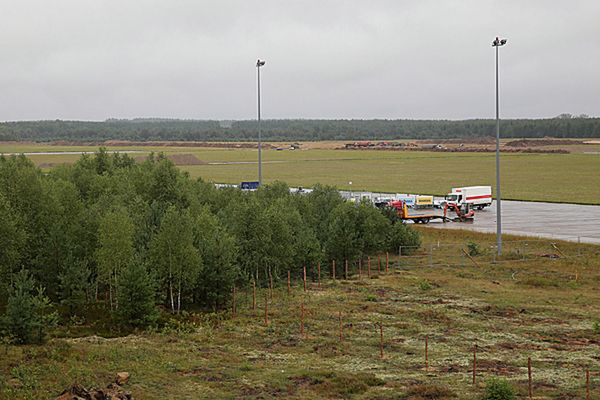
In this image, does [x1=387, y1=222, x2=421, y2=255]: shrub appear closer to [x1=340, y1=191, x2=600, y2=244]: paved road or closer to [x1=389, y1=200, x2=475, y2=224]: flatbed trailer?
[x1=340, y1=191, x2=600, y2=244]: paved road

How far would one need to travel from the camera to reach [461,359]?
31.4 m

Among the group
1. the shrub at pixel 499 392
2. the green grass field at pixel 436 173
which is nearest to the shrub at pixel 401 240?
the shrub at pixel 499 392

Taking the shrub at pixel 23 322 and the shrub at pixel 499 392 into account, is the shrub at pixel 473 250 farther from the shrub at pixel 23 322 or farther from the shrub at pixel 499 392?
the shrub at pixel 23 322

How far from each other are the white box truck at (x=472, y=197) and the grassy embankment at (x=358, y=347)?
3856 centimetres

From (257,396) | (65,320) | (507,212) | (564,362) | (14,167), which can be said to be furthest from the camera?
(507,212)

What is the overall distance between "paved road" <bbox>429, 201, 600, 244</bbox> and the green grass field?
807 cm

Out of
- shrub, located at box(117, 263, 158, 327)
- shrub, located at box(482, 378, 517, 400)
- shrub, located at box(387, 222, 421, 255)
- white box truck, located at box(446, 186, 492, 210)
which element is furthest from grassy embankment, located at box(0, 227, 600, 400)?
white box truck, located at box(446, 186, 492, 210)

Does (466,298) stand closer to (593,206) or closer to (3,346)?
(3,346)

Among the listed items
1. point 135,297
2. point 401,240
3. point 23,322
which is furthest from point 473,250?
point 23,322

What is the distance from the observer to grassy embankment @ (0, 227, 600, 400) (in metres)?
27.3

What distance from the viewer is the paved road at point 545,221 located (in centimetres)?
6900

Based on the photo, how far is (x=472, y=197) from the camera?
9319 cm

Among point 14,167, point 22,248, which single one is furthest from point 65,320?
point 14,167

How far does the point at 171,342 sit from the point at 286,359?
570 centimetres
